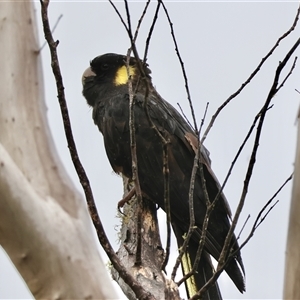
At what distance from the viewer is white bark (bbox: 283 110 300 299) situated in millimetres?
1659

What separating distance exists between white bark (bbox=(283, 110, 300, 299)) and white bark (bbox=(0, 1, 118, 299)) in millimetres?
538

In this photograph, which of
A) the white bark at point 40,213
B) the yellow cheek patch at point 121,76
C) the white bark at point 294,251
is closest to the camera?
the white bark at point 294,251

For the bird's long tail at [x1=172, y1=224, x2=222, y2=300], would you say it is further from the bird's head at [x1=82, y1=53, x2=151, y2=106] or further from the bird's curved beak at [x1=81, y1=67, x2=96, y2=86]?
the bird's curved beak at [x1=81, y1=67, x2=96, y2=86]

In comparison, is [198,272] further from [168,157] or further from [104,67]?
[104,67]

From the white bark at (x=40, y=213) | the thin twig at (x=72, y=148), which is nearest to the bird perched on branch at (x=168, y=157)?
the thin twig at (x=72, y=148)

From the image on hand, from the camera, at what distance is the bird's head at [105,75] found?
4991 millimetres

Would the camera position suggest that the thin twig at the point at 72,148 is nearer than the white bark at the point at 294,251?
No

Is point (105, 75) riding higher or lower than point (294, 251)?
higher

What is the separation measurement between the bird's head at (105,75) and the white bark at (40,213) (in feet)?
9.24

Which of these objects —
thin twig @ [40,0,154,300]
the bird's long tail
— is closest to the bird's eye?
the bird's long tail

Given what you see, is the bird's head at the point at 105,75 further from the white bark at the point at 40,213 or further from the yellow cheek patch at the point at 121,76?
the white bark at the point at 40,213

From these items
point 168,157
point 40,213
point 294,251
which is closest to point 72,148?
point 40,213

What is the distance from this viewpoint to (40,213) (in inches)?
73.7

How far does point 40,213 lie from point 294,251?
2.59 feet
